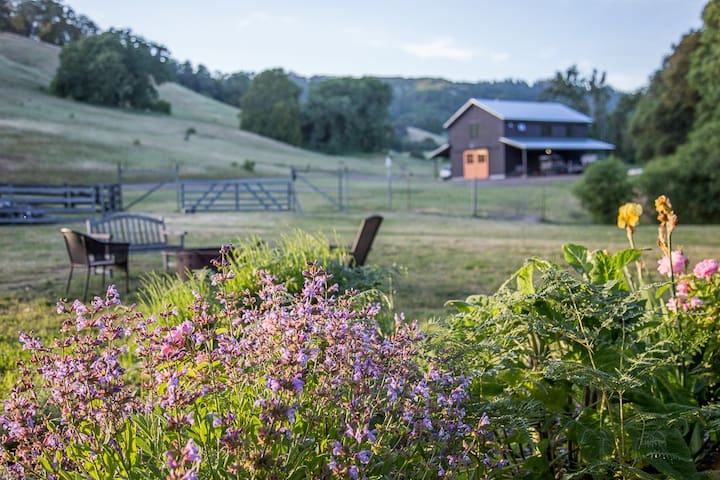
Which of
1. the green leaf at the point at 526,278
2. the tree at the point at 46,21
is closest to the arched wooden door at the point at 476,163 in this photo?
the tree at the point at 46,21

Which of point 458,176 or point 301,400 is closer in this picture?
point 301,400

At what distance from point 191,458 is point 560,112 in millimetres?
55080

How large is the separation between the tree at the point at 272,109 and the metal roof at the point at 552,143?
2523 centimetres

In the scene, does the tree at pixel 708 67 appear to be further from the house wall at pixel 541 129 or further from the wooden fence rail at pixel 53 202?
the wooden fence rail at pixel 53 202

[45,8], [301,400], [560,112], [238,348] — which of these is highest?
[45,8]

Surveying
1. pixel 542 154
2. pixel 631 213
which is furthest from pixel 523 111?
pixel 631 213

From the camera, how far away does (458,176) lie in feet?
168

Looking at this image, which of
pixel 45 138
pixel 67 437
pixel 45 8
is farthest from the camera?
pixel 45 8

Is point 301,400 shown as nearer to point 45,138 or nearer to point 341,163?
point 45,138

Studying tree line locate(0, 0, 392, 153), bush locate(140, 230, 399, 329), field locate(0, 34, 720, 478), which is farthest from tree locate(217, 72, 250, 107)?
bush locate(140, 230, 399, 329)

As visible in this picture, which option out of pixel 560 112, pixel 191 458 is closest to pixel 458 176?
pixel 560 112

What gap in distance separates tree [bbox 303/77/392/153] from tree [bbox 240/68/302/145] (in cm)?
217

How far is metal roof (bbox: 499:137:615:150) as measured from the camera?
4706 cm

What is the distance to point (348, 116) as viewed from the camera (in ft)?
229
